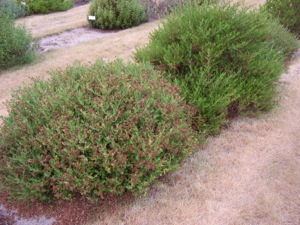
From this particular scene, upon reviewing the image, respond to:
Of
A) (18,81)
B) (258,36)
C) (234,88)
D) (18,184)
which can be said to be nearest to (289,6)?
(258,36)

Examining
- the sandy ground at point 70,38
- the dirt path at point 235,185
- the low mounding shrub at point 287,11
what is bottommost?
the sandy ground at point 70,38

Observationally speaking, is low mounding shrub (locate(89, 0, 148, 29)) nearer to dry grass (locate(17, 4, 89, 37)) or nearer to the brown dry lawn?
dry grass (locate(17, 4, 89, 37))

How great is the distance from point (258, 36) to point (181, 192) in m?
2.51

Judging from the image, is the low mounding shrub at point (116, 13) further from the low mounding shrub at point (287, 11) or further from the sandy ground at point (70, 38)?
the low mounding shrub at point (287, 11)

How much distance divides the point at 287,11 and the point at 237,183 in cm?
540

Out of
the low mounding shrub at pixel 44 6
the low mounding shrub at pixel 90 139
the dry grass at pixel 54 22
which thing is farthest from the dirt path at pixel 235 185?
the low mounding shrub at pixel 44 6

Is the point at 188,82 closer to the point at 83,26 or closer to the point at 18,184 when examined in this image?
the point at 18,184

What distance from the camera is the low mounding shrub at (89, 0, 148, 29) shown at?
10234 millimetres

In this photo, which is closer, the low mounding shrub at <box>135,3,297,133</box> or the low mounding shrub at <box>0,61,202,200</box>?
the low mounding shrub at <box>0,61,202,200</box>

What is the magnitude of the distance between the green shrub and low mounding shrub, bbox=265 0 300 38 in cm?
577

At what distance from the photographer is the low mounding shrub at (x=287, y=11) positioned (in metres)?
7.29

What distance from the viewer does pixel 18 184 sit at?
116 inches

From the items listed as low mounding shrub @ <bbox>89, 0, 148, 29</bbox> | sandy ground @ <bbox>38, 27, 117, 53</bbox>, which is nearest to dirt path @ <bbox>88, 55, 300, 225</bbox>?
sandy ground @ <bbox>38, 27, 117, 53</bbox>

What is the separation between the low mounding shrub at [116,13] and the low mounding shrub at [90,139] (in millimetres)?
7538
